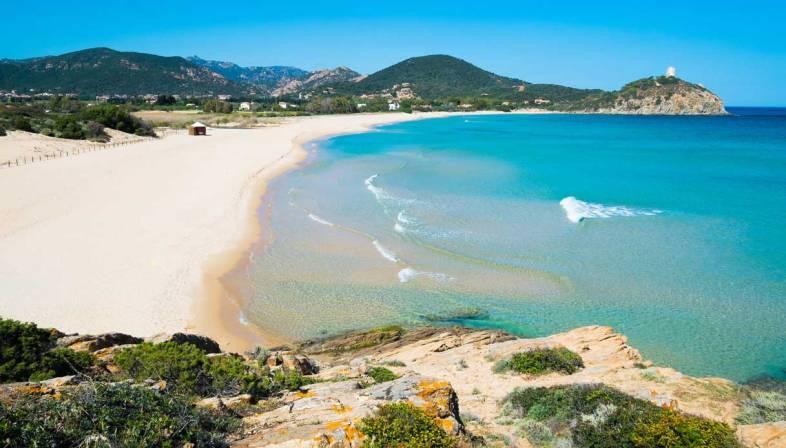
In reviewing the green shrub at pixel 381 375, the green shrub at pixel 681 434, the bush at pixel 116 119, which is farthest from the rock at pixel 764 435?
A: the bush at pixel 116 119

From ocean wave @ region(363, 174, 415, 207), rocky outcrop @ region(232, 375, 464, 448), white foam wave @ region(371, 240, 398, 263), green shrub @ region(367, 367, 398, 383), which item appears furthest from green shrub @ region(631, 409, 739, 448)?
ocean wave @ region(363, 174, 415, 207)

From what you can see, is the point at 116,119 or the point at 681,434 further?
the point at 116,119

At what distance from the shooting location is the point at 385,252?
1964 centimetres

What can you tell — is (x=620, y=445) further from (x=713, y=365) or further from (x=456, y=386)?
(x=713, y=365)

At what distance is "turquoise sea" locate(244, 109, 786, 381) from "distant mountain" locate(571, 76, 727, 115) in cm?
14722

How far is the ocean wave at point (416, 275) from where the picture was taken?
16.9 meters

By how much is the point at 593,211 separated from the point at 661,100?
16760cm

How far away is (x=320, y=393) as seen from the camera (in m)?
7.01

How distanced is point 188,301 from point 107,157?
3391 cm

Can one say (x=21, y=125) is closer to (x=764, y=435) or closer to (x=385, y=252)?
(x=385, y=252)

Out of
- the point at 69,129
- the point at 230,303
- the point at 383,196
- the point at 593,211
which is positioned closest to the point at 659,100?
the point at 593,211

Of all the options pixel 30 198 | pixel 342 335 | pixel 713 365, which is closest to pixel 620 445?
pixel 713 365

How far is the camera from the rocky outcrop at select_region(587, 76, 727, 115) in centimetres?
16475

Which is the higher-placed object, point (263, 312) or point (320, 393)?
point (320, 393)
